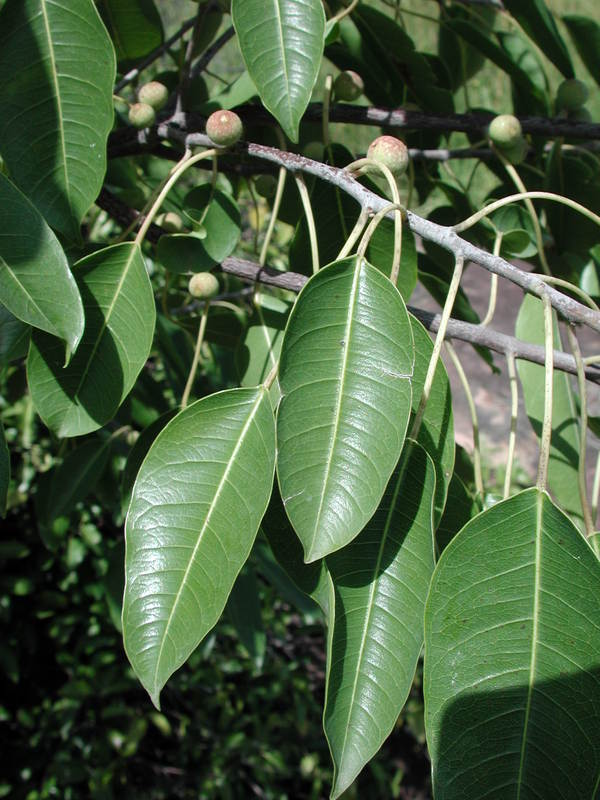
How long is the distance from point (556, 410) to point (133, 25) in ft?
2.44

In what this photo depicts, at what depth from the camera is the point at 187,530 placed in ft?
2.00

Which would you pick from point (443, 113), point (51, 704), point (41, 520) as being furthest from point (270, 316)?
point (51, 704)

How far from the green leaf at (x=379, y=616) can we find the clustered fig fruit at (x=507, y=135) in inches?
19.9

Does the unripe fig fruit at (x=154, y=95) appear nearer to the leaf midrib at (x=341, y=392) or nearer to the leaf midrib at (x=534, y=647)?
the leaf midrib at (x=341, y=392)

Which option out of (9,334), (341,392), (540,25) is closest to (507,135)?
(540,25)

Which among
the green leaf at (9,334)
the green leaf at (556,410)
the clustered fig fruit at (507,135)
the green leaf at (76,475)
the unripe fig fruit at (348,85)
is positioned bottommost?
the green leaf at (76,475)

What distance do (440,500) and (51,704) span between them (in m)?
1.95

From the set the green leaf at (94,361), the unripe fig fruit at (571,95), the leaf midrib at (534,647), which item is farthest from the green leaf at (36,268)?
the unripe fig fruit at (571,95)

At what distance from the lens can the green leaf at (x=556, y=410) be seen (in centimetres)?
93

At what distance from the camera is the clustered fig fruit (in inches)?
37.3

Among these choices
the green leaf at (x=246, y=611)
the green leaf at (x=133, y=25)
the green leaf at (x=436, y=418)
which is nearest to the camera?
the green leaf at (x=436, y=418)

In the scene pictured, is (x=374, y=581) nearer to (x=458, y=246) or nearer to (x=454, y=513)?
(x=454, y=513)

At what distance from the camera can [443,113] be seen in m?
1.07

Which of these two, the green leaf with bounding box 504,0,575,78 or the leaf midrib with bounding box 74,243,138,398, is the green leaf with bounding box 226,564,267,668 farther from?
the green leaf with bounding box 504,0,575,78
